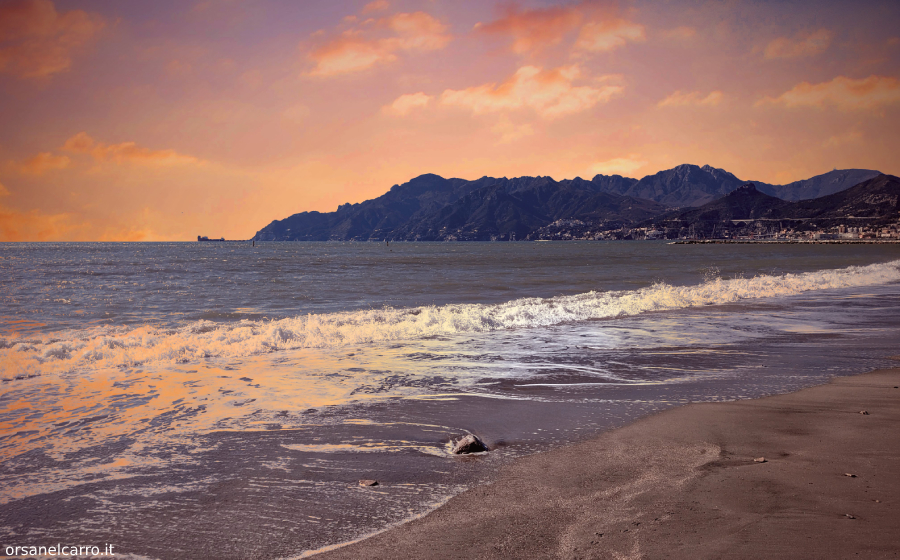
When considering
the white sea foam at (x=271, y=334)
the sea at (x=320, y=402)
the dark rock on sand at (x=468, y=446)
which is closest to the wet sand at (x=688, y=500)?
the sea at (x=320, y=402)

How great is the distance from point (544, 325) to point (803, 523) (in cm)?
1436

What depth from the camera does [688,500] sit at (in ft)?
15.6

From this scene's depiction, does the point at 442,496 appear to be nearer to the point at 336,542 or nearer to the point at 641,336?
the point at 336,542

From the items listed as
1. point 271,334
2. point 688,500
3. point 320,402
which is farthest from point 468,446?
point 271,334

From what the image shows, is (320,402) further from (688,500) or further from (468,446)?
(688,500)

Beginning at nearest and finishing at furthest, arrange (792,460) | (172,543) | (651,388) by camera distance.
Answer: (172,543)
(792,460)
(651,388)

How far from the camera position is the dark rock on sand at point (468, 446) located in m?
6.12

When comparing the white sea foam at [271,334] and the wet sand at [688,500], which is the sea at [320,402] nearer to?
the white sea foam at [271,334]

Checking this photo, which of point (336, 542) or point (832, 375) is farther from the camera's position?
point (832, 375)

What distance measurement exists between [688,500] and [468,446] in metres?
2.38

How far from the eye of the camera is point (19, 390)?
9.53 meters

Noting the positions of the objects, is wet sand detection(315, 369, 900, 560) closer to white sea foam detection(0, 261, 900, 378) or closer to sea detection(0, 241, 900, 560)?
sea detection(0, 241, 900, 560)

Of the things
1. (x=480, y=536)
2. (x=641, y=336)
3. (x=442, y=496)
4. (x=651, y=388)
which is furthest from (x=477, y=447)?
(x=641, y=336)

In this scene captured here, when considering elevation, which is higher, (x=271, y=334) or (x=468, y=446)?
(x=271, y=334)
